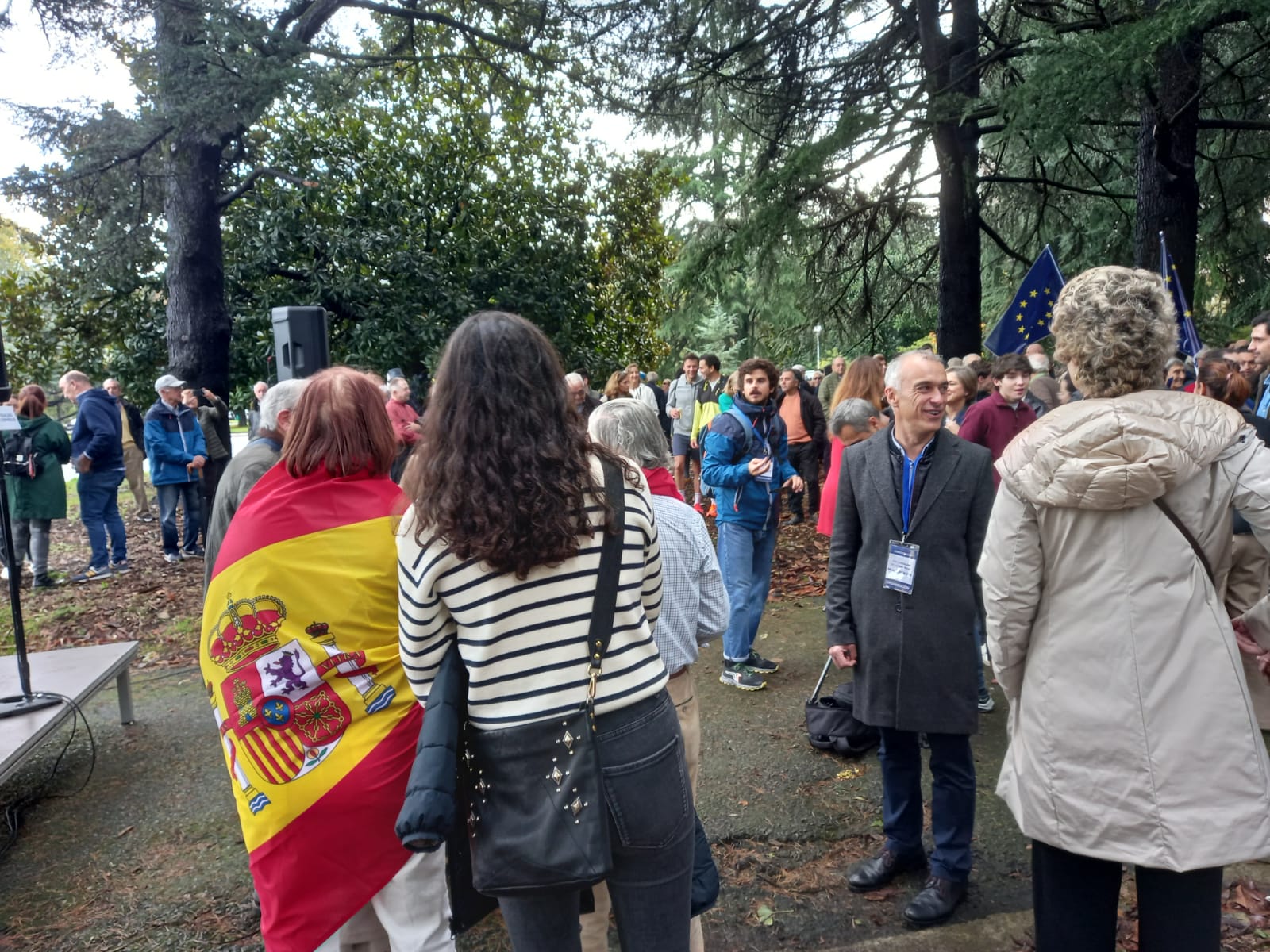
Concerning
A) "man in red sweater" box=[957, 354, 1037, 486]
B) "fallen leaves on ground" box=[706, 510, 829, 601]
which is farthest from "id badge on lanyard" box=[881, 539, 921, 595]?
"fallen leaves on ground" box=[706, 510, 829, 601]

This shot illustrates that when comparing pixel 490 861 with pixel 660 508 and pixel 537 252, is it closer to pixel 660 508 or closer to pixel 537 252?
pixel 660 508

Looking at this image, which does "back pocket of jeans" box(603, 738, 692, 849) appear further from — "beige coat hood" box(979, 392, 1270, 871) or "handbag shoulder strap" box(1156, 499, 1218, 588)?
"handbag shoulder strap" box(1156, 499, 1218, 588)

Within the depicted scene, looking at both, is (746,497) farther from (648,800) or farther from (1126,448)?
(648,800)

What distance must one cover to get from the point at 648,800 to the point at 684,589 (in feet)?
3.38

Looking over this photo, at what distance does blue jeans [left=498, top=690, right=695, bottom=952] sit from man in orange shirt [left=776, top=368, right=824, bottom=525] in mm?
8183

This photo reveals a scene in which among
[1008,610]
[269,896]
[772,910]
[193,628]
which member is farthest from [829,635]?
[193,628]

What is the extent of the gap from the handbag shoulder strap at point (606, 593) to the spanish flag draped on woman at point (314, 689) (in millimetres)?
888

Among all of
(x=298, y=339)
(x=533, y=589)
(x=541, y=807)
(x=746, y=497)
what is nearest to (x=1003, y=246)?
(x=746, y=497)

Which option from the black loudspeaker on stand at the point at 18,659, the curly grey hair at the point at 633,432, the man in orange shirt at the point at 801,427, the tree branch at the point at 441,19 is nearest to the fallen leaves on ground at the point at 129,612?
the black loudspeaker on stand at the point at 18,659

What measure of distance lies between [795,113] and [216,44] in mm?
5951

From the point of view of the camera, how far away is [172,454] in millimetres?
9562

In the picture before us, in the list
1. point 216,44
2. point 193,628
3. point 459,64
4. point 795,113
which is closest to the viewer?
point 193,628

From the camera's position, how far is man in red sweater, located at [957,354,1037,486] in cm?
546

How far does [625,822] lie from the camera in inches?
70.1
